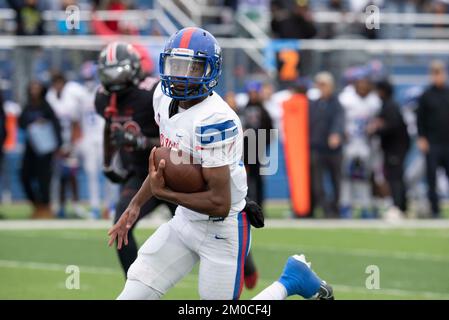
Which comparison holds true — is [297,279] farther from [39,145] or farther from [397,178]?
[39,145]

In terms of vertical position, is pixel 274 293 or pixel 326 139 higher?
pixel 274 293

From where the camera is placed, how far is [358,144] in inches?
568

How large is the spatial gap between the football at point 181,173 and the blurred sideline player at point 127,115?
1691mm

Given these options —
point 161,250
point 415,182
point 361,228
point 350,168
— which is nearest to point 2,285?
point 161,250

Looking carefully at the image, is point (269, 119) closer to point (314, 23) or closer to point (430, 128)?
point (430, 128)

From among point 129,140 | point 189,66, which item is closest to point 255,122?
point 129,140

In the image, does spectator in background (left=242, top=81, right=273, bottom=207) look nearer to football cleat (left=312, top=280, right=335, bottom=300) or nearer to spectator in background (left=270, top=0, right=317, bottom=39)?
spectator in background (left=270, top=0, right=317, bottom=39)

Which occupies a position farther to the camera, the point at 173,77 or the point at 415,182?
the point at 415,182

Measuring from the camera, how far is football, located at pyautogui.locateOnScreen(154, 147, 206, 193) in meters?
5.38

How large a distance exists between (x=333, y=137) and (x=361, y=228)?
157 centimetres

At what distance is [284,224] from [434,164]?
2.30 m

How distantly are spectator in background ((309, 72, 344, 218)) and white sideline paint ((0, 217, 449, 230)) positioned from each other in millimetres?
515
